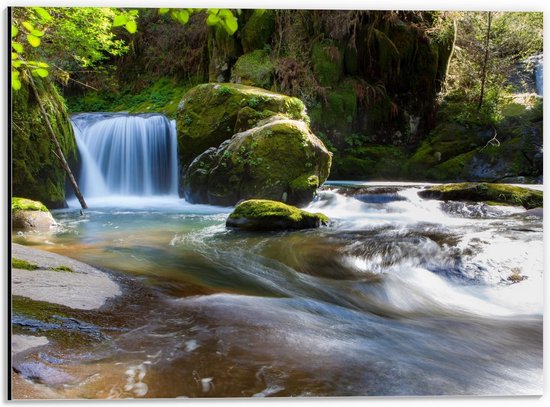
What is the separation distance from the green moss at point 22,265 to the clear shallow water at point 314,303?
416 mm

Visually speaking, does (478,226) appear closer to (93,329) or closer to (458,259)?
(458,259)

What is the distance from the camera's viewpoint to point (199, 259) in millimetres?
3340

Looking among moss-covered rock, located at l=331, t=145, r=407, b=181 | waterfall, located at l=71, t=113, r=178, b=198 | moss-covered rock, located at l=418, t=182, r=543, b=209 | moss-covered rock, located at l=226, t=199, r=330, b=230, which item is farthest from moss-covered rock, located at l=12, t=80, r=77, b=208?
moss-covered rock, located at l=418, t=182, r=543, b=209

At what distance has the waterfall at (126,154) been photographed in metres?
4.43

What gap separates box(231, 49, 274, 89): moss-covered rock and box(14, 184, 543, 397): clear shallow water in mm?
1777

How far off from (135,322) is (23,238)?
131 cm

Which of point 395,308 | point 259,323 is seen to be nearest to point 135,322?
point 259,323

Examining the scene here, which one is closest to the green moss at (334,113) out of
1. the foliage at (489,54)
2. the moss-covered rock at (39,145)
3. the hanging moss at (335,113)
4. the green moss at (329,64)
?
the hanging moss at (335,113)

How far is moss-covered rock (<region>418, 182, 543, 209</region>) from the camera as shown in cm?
421

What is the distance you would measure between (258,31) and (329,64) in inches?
76.8

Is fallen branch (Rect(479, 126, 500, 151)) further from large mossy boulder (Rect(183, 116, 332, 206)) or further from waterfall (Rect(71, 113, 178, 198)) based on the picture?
waterfall (Rect(71, 113, 178, 198))

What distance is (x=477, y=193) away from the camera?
15.2 ft

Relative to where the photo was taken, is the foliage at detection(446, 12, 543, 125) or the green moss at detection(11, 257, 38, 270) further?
the foliage at detection(446, 12, 543, 125)

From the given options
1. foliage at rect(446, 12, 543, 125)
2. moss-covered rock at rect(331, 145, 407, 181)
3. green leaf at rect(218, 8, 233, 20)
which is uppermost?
foliage at rect(446, 12, 543, 125)
